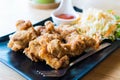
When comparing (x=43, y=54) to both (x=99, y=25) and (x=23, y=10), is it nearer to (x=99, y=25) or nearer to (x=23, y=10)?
(x=99, y=25)

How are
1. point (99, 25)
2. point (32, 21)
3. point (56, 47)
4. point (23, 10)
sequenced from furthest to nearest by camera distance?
1. point (23, 10)
2. point (32, 21)
3. point (99, 25)
4. point (56, 47)

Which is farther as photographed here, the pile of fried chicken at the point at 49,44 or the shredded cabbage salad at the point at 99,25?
the shredded cabbage salad at the point at 99,25

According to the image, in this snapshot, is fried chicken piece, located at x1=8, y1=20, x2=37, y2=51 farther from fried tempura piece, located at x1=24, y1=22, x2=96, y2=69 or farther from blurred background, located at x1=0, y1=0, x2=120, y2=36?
blurred background, located at x1=0, y1=0, x2=120, y2=36

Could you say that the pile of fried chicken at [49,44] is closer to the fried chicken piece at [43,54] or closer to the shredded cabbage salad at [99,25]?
the fried chicken piece at [43,54]

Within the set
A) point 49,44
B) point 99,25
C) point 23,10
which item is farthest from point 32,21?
point 49,44

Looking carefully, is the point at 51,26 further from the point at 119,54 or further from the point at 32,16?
the point at 32,16

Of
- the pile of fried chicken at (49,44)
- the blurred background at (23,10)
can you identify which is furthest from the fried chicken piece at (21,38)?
the blurred background at (23,10)

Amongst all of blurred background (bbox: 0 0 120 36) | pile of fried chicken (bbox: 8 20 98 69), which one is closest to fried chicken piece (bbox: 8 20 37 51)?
pile of fried chicken (bbox: 8 20 98 69)
